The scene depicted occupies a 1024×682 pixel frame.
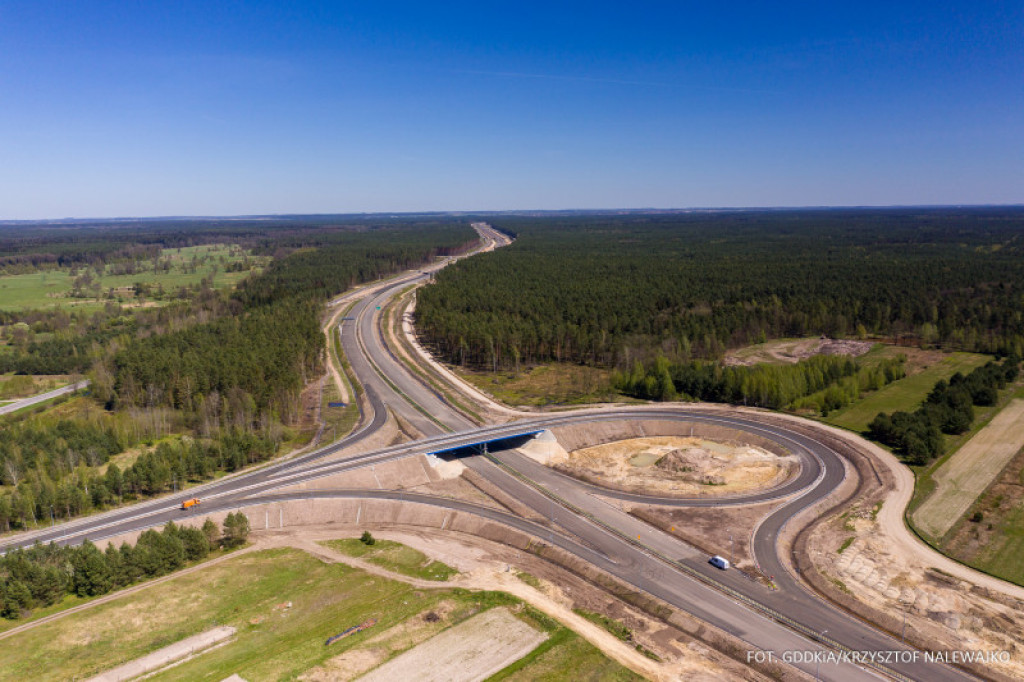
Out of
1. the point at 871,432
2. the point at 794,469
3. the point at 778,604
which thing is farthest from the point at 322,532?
the point at 871,432

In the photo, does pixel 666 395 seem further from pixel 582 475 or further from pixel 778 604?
pixel 778 604

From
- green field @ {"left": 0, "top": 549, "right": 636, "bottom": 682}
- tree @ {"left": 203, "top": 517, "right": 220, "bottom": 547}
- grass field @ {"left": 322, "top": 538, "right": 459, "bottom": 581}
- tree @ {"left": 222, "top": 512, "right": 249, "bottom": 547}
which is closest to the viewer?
green field @ {"left": 0, "top": 549, "right": 636, "bottom": 682}

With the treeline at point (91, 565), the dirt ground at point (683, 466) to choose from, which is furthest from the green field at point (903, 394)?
the treeline at point (91, 565)

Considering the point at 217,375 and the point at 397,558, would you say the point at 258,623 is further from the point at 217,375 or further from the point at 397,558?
the point at 217,375

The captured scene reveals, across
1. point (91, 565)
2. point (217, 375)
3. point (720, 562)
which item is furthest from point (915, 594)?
point (217, 375)

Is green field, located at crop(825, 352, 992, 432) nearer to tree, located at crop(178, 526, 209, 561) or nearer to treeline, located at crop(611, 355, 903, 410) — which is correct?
treeline, located at crop(611, 355, 903, 410)

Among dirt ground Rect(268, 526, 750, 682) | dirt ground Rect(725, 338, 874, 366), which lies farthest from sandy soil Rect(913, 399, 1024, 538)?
dirt ground Rect(725, 338, 874, 366)
